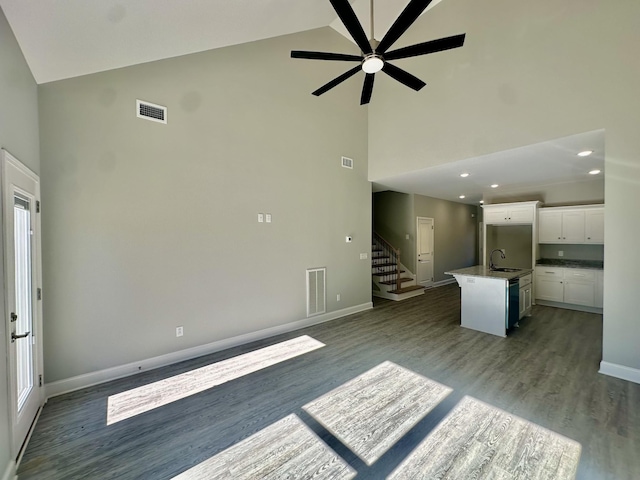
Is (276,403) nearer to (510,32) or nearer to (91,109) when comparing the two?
(91,109)

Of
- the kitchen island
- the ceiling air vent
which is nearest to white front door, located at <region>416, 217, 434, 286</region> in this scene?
the kitchen island

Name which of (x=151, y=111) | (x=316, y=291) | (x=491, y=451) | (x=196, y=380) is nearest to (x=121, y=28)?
(x=151, y=111)

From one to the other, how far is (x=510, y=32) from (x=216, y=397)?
585 centimetres

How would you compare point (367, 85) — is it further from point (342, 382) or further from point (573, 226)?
point (573, 226)

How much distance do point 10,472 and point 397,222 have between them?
7.86 metres

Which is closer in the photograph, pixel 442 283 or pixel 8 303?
pixel 8 303

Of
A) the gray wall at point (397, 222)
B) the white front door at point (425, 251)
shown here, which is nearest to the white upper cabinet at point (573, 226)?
the white front door at point (425, 251)

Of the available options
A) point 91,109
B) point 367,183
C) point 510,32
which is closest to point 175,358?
point 91,109

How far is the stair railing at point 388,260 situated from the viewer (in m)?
7.12

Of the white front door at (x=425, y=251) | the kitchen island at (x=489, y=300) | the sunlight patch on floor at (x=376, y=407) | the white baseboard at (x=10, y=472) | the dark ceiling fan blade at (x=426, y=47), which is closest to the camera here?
the white baseboard at (x=10, y=472)

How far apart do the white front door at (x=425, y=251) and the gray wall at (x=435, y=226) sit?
18cm

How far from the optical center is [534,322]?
16.0ft

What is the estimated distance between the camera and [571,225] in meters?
5.77

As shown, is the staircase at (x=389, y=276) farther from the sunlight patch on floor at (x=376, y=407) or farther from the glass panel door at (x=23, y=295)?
the glass panel door at (x=23, y=295)
